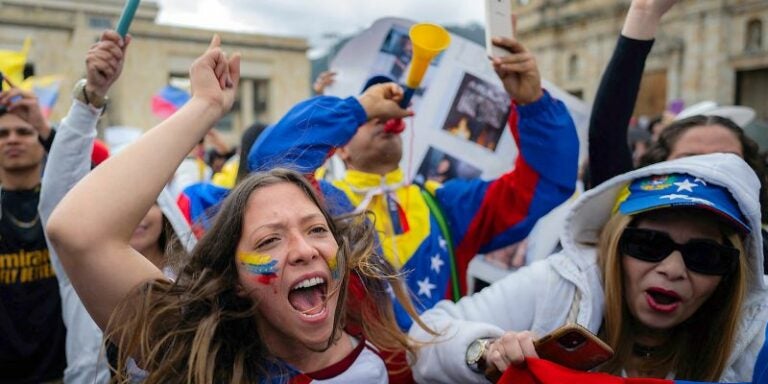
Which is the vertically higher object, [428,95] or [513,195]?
[428,95]

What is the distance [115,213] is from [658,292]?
1380mm

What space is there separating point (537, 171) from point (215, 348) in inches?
53.8

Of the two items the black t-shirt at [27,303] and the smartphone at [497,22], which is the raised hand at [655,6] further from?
the black t-shirt at [27,303]

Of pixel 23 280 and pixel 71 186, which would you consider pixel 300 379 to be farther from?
pixel 23 280

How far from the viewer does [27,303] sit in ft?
8.13

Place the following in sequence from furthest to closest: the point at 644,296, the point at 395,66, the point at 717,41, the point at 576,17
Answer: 1. the point at 576,17
2. the point at 717,41
3. the point at 395,66
4. the point at 644,296

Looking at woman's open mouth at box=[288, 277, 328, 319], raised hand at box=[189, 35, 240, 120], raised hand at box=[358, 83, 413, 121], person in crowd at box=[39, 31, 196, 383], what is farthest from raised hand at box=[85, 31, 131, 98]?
woman's open mouth at box=[288, 277, 328, 319]

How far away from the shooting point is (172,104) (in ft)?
22.9

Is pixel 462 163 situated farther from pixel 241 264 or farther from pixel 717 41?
pixel 717 41

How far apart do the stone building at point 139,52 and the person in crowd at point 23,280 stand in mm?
20731

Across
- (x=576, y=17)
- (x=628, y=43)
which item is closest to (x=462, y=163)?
(x=628, y=43)

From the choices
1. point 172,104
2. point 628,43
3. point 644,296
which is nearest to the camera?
point 644,296

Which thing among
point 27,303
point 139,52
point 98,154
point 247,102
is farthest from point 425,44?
point 247,102

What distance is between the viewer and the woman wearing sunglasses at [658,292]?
1.56 m
